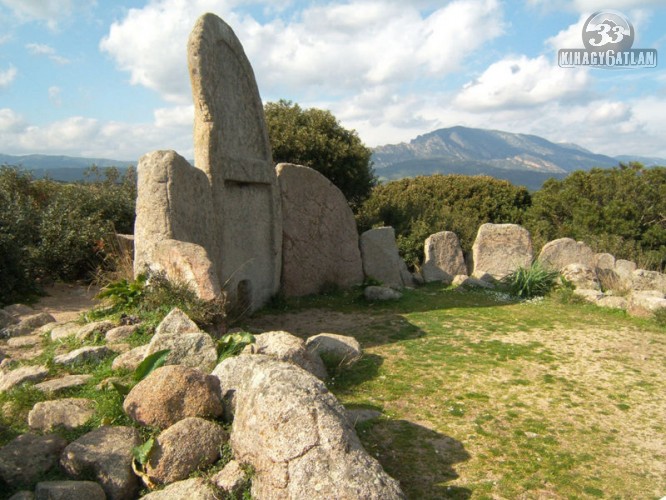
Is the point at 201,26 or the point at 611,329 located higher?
the point at 201,26

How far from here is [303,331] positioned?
28.1 ft

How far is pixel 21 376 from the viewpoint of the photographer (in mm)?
5141

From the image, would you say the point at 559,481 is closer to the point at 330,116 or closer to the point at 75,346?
the point at 75,346

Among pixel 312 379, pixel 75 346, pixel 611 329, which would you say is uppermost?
pixel 312 379

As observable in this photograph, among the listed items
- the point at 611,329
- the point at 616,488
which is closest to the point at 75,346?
the point at 616,488

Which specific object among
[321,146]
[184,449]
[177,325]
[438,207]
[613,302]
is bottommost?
[613,302]

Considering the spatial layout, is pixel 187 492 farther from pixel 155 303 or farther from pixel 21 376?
pixel 155 303

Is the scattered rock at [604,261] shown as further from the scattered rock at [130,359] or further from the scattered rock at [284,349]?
the scattered rock at [130,359]

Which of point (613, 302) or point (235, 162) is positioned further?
point (613, 302)

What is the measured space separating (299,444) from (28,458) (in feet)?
6.13

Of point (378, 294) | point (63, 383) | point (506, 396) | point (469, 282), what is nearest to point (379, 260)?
point (378, 294)

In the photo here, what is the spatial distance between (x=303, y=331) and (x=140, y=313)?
2.64m

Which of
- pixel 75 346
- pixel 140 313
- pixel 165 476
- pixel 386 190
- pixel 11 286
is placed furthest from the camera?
pixel 386 190

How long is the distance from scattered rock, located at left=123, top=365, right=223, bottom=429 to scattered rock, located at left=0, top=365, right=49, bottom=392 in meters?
1.46
